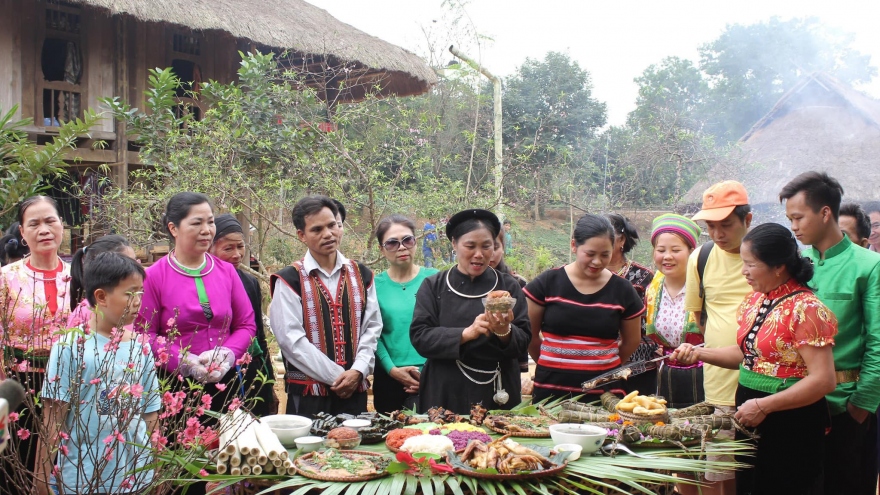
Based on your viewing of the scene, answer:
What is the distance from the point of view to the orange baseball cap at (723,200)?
360 cm

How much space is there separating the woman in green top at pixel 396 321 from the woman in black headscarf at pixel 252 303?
25.8 inches

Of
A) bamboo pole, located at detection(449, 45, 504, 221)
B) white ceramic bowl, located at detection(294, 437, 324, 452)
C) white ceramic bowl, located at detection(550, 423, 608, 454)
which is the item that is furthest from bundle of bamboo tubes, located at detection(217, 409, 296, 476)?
bamboo pole, located at detection(449, 45, 504, 221)

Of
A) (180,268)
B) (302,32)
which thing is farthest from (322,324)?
(302,32)

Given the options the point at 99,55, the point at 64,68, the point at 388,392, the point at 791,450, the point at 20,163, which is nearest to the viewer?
the point at 791,450

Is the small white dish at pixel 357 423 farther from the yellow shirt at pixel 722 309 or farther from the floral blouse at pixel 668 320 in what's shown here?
the floral blouse at pixel 668 320

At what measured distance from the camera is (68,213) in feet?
37.0

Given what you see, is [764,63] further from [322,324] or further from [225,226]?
[322,324]

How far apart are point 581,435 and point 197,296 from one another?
2012 millimetres

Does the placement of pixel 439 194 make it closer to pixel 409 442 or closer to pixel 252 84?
pixel 252 84

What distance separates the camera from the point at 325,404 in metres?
3.87

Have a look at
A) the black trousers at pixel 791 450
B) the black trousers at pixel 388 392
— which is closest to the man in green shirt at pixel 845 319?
the black trousers at pixel 791 450

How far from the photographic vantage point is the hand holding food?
3.04 m

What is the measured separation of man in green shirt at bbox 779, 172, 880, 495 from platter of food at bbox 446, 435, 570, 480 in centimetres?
148

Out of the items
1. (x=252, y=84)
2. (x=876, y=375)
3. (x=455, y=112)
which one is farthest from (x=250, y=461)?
(x=455, y=112)
